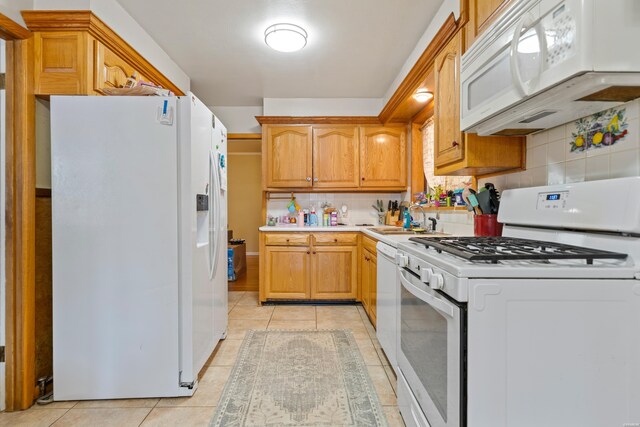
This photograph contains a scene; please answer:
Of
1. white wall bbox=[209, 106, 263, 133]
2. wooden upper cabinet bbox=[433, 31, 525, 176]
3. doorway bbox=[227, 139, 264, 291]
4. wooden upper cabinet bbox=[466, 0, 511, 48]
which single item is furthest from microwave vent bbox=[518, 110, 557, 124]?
doorway bbox=[227, 139, 264, 291]

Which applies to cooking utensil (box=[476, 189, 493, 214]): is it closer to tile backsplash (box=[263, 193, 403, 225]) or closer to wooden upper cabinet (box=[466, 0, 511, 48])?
wooden upper cabinet (box=[466, 0, 511, 48])

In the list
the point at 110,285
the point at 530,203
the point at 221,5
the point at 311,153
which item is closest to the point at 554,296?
the point at 530,203

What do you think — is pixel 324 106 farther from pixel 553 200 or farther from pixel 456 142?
pixel 553 200

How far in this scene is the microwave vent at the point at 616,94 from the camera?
102 cm

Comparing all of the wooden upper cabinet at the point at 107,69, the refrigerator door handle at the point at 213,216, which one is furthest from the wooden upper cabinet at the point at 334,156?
the wooden upper cabinet at the point at 107,69

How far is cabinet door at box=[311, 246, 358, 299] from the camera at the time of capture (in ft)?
11.1

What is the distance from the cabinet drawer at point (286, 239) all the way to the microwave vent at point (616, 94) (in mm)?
2627

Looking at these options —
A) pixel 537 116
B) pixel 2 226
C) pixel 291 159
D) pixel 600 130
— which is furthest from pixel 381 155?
pixel 2 226

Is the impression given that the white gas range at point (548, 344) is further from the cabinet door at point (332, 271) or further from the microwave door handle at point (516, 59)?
the cabinet door at point (332, 271)

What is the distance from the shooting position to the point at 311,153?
3625 mm

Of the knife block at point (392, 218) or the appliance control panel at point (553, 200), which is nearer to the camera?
the appliance control panel at point (553, 200)

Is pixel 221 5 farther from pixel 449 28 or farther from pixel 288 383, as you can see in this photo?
pixel 288 383

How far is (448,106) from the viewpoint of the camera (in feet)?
6.23

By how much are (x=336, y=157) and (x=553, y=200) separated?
2547mm
